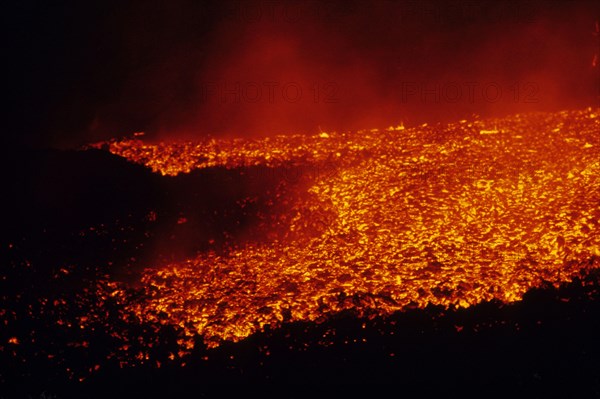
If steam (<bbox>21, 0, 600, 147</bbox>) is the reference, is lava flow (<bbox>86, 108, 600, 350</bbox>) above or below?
below

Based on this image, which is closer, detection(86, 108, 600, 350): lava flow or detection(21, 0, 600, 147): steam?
detection(86, 108, 600, 350): lava flow

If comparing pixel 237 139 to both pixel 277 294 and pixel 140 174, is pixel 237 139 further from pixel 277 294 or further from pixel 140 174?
pixel 277 294

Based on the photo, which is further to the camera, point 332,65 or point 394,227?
point 332,65

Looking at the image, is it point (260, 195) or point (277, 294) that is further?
point (260, 195)

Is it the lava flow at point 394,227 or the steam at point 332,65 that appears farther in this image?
the steam at point 332,65

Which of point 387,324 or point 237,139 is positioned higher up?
point 237,139

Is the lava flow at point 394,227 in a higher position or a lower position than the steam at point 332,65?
lower

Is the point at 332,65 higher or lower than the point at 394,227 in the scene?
higher

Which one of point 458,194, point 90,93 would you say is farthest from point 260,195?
point 90,93
